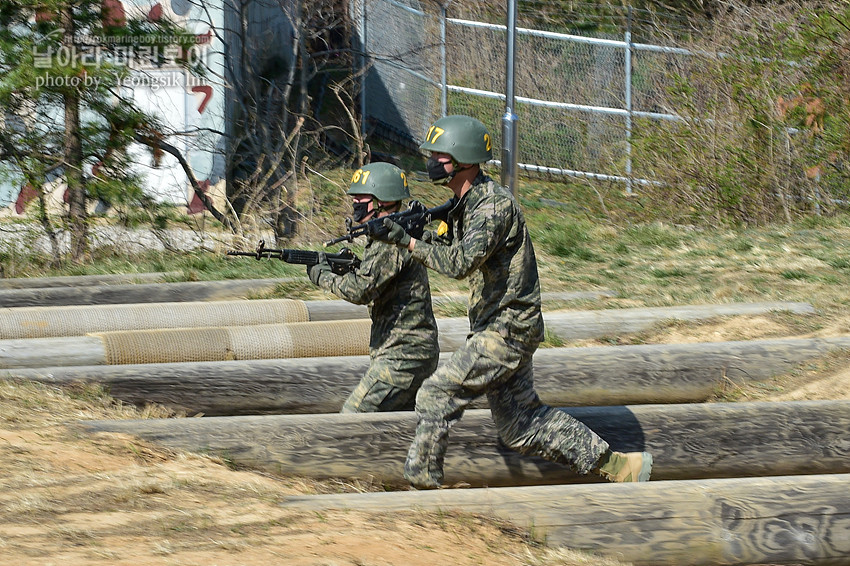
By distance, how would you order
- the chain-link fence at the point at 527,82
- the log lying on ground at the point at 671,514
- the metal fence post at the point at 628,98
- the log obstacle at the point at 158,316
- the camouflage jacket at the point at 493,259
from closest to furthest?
the log lying on ground at the point at 671,514
the camouflage jacket at the point at 493,259
the log obstacle at the point at 158,316
the metal fence post at the point at 628,98
the chain-link fence at the point at 527,82

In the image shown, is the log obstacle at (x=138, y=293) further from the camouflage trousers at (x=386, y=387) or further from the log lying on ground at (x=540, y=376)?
the camouflage trousers at (x=386, y=387)

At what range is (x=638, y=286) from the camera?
874 cm

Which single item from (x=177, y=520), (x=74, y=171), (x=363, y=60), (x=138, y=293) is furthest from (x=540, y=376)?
(x=363, y=60)

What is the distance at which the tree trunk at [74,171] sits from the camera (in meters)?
10.5

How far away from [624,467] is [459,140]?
1.68 meters

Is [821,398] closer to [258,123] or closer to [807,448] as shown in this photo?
[807,448]

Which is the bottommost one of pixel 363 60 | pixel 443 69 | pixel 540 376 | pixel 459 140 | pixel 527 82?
pixel 540 376

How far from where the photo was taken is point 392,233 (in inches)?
173

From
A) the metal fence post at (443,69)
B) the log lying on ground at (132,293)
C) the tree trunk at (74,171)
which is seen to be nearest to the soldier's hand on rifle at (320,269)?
the log lying on ground at (132,293)

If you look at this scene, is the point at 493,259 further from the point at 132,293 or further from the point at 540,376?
the point at 132,293

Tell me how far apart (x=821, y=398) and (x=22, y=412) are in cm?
432

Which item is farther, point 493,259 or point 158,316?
point 158,316

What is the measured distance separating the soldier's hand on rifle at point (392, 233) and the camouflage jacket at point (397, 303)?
836 millimetres

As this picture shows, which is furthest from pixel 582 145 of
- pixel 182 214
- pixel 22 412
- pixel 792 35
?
pixel 22 412
